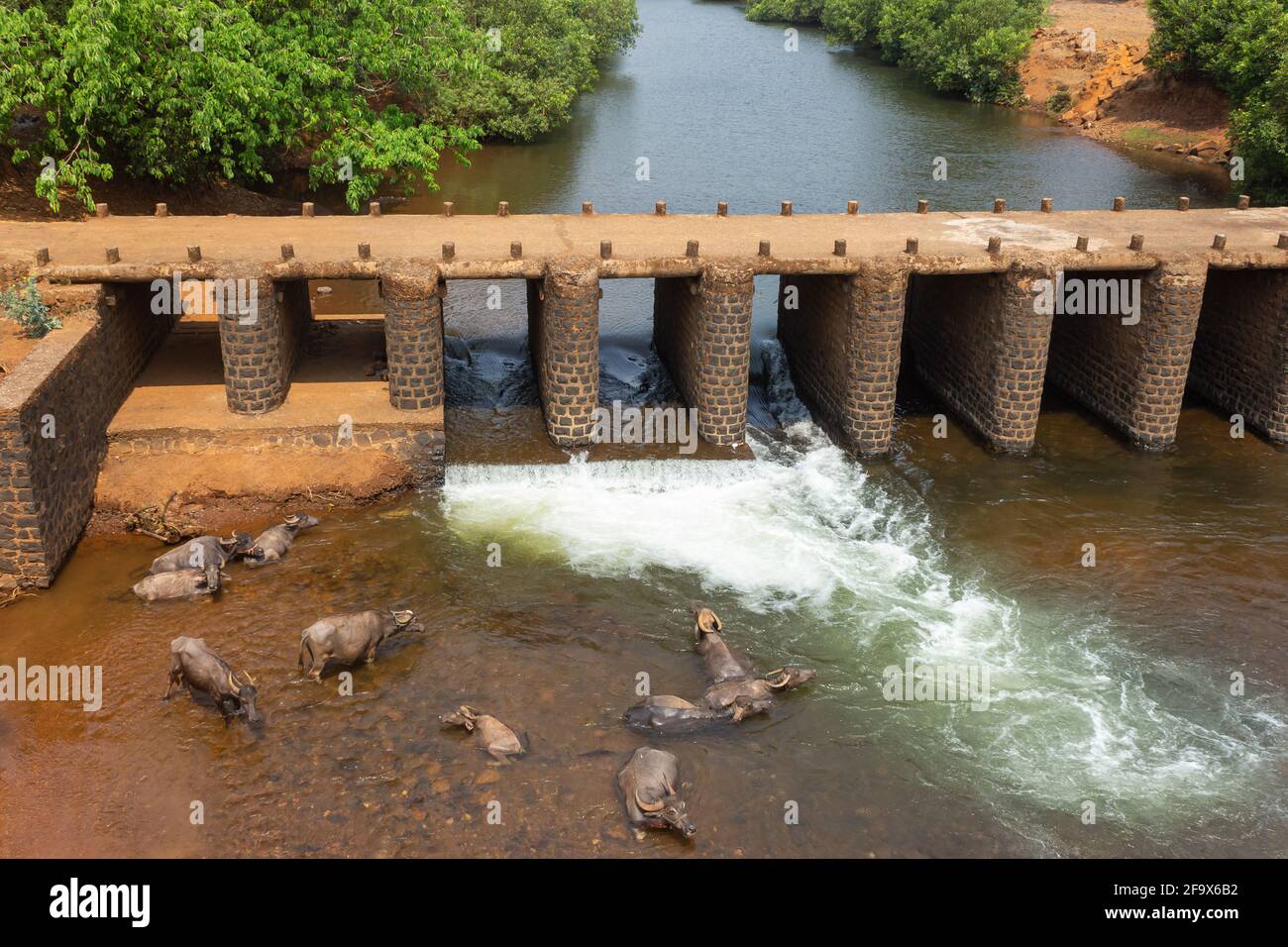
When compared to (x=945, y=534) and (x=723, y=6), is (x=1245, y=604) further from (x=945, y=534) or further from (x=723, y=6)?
(x=723, y=6)

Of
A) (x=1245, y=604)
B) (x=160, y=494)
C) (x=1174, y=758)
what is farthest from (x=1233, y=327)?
(x=160, y=494)

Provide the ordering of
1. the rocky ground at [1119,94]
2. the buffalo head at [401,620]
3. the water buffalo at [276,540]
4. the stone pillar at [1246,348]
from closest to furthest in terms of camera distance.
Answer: the buffalo head at [401,620]
the water buffalo at [276,540]
the stone pillar at [1246,348]
the rocky ground at [1119,94]

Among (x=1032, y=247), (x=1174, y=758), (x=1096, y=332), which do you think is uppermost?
(x=1032, y=247)

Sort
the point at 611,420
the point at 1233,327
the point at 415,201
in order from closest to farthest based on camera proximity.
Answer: the point at 611,420 → the point at 1233,327 → the point at 415,201

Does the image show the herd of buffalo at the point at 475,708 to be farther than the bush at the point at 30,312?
No

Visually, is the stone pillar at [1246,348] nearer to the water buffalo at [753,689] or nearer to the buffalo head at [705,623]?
the water buffalo at [753,689]

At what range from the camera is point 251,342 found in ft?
72.8

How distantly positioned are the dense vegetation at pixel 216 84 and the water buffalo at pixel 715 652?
18.8m

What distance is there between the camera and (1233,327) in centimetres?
2673

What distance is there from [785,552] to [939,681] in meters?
4.22

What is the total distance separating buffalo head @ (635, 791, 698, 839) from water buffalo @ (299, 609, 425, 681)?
5.05 metres

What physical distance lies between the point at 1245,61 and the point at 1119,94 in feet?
50.3

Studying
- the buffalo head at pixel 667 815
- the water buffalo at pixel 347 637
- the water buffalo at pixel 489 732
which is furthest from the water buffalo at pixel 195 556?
the buffalo head at pixel 667 815

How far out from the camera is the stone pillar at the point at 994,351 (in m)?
23.9
